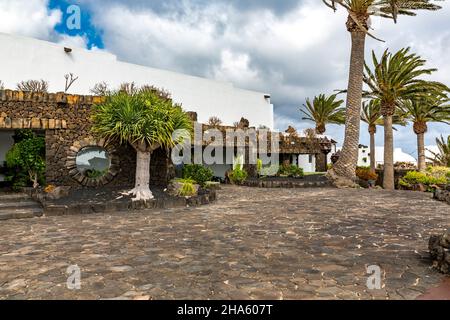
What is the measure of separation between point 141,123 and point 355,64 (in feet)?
43.4

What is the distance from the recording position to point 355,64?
1888 centimetres

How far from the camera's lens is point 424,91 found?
2094cm

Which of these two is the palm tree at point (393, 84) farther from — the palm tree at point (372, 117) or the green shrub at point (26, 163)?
the green shrub at point (26, 163)

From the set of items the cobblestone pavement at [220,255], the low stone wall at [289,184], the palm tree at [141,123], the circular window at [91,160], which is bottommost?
A: the cobblestone pavement at [220,255]

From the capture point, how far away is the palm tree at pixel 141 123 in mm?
10539

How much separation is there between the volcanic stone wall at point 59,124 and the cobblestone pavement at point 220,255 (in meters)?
4.14

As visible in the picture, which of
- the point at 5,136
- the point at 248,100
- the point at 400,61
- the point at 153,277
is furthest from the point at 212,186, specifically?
the point at 248,100

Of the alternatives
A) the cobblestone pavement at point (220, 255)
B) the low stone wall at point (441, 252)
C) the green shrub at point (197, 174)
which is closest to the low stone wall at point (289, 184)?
the green shrub at point (197, 174)

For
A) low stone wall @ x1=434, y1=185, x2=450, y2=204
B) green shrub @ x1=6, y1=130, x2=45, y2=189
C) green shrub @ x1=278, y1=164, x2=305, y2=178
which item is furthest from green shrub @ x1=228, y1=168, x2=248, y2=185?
green shrub @ x1=6, y1=130, x2=45, y2=189

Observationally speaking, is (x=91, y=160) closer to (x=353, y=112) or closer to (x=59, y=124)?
(x=59, y=124)

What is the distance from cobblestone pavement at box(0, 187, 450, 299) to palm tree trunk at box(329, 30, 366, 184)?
987cm

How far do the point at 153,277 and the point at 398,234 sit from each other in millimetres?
4812

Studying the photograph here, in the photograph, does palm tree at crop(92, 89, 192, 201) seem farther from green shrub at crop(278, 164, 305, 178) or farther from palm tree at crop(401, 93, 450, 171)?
palm tree at crop(401, 93, 450, 171)

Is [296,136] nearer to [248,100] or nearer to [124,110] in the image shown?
[248,100]
